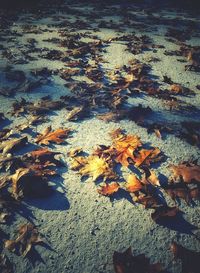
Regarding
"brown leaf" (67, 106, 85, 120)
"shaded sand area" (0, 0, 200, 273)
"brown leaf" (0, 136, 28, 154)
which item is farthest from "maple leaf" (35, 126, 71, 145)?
"brown leaf" (67, 106, 85, 120)

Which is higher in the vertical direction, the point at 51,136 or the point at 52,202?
the point at 51,136

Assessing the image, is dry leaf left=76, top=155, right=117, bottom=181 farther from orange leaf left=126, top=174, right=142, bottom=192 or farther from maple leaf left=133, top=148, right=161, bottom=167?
maple leaf left=133, top=148, right=161, bottom=167

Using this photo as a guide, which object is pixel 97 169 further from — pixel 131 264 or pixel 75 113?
pixel 75 113

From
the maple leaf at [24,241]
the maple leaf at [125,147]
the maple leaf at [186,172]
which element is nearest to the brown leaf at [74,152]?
the maple leaf at [125,147]

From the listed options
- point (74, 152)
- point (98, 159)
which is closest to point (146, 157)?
point (98, 159)

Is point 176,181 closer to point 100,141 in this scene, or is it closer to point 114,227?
point 114,227

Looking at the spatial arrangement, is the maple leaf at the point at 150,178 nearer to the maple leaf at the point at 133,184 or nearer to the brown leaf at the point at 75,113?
the maple leaf at the point at 133,184
